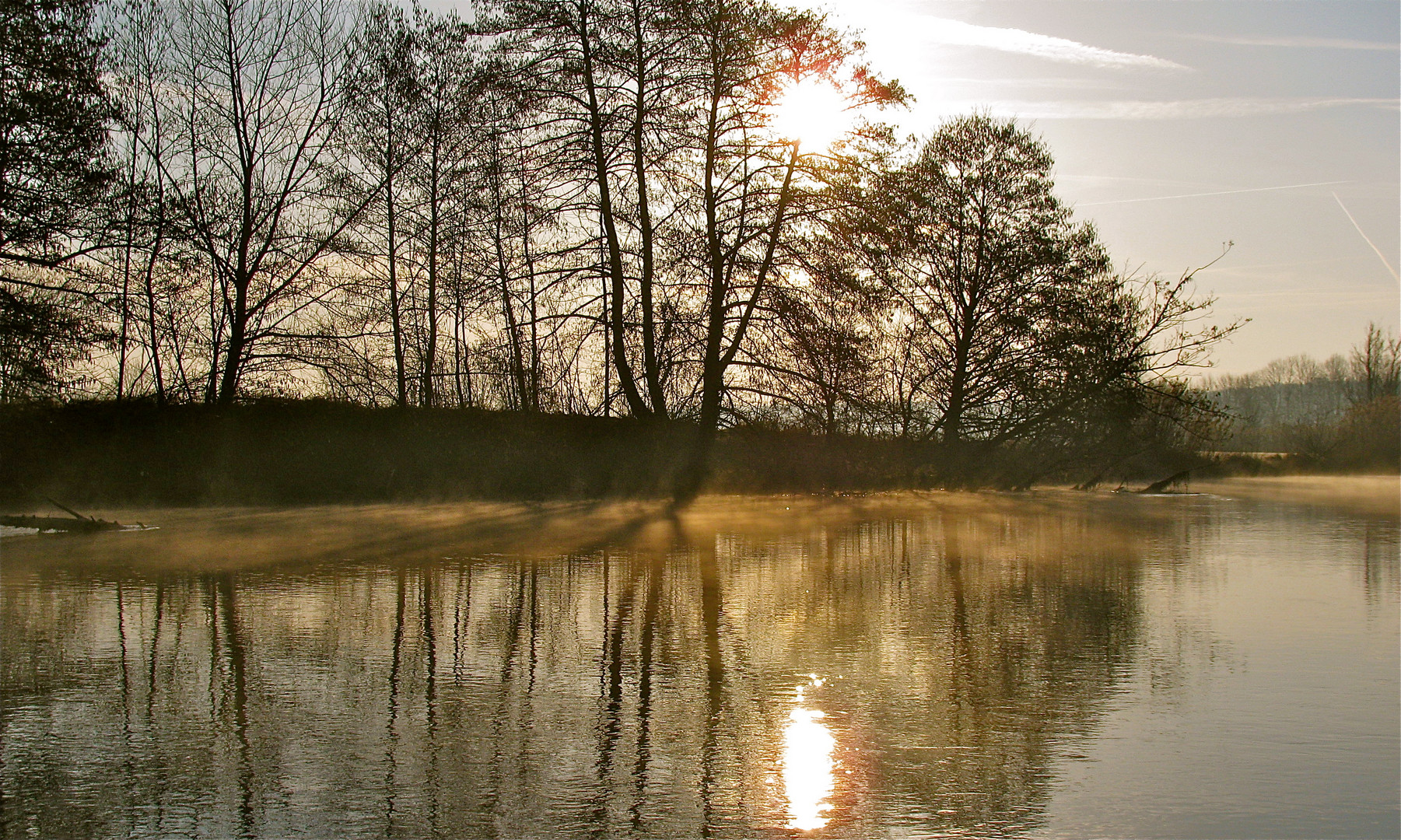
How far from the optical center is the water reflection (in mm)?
3436

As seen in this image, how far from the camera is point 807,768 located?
12.7 feet

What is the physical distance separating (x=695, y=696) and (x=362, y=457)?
Answer: 14862 millimetres

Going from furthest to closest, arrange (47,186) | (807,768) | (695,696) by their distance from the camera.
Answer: (47,186) → (695,696) → (807,768)

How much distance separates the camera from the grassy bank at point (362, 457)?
16453 mm

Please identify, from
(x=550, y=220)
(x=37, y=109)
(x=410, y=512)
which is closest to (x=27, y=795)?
(x=410, y=512)

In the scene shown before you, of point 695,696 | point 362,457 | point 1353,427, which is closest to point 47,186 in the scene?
point 362,457

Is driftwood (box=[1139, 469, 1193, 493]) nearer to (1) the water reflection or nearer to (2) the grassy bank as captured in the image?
(2) the grassy bank

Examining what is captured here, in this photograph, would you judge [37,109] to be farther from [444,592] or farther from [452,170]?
[444,592]

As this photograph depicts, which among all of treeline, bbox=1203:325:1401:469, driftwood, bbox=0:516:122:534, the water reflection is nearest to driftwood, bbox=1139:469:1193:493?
treeline, bbox=1203:325:1401:469

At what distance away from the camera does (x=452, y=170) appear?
64.6 ft

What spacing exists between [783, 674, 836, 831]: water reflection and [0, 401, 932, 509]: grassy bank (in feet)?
47.0

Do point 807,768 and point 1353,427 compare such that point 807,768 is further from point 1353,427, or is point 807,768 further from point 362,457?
point 1353,427

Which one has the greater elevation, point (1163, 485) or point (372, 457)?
point (372, 457)

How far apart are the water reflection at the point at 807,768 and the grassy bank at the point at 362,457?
47.0ft
